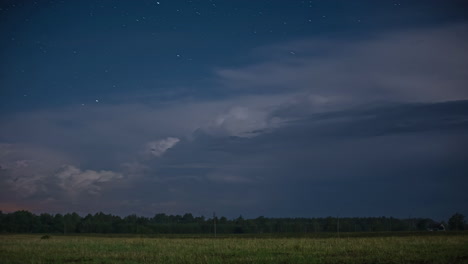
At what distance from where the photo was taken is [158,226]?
5458 inches

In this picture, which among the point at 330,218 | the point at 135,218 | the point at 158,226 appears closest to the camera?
the point at 330,218

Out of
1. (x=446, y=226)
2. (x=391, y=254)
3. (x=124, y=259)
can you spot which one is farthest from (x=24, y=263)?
(x=446, y=226)

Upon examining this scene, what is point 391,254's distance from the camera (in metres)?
28.8

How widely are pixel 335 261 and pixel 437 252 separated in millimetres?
7374

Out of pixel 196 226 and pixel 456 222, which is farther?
pixel 196 226

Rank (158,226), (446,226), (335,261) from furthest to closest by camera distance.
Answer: (158,226) → (446,226) → (335,261)

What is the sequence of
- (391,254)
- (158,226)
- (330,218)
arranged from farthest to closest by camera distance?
(158,226) < (330,218) < (391,254)

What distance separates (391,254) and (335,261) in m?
4.38

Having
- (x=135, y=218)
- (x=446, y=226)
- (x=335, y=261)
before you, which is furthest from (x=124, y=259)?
(x=135, y=218)

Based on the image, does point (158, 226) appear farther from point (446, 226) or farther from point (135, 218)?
point (446, 226)

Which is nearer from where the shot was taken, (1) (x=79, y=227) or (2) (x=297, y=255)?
(2) (x=297, y=255)

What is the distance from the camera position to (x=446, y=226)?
11069cm

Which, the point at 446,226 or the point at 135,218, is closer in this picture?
the point at 446,226

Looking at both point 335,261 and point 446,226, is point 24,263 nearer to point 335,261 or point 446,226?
point 335,261
